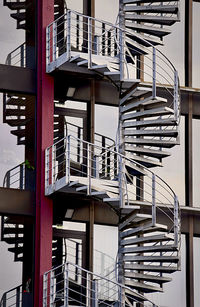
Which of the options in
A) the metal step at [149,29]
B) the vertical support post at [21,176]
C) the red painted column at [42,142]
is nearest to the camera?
the red painted column at [42,142]

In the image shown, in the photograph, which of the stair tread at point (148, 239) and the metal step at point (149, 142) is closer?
the stair tread at point (148, 239)

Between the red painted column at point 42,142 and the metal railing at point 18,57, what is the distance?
0.29 m

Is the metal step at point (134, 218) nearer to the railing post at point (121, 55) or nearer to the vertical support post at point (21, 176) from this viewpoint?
the vertical support post at point (21, 176)

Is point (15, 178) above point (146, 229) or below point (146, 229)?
above

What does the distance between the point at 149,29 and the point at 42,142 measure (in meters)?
2.87

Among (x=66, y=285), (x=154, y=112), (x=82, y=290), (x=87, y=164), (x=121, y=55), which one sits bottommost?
(x=82, y=290)

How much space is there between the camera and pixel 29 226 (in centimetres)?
2223

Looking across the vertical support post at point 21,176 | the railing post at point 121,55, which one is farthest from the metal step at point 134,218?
the railing post at point 121,55

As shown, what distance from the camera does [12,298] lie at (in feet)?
71.5

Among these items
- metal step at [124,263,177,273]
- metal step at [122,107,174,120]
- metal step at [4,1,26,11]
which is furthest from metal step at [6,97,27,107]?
metal step at [124,263,177,273]

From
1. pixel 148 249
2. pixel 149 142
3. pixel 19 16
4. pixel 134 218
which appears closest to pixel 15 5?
pixel 19 16

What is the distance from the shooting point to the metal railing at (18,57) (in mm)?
22688

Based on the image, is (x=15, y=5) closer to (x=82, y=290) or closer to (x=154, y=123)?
(x=154, y=123)

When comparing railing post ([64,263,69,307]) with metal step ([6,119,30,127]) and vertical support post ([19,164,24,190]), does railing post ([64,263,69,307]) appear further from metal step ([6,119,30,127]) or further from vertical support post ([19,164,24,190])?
metal step ([6,119,30,127])
